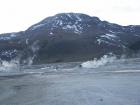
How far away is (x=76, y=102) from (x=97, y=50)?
170414 millimetres

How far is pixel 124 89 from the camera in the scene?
1203 inches

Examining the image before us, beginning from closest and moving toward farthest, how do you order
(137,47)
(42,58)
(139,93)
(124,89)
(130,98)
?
(130,98) < (139,93) < (124,89) < (137,47) < (42,58)

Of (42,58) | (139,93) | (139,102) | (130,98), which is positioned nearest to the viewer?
(139,102)

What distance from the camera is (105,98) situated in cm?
2584

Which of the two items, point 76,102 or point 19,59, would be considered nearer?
point 76,102

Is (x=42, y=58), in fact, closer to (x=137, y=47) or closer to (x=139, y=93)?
(x=137, y=47)

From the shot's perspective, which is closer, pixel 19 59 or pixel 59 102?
pixel 59 102

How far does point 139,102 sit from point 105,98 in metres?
3.09

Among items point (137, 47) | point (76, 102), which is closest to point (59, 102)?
point (76, 102)

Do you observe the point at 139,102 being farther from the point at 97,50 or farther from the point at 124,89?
the point at 97,50

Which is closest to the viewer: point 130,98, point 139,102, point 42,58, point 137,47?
point 139,102

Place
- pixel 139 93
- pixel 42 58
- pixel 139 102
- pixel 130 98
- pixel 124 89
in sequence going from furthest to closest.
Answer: pixel 42 58
pixel 124 89
pixel 139 93
pixel 130 98
pixel 139 102

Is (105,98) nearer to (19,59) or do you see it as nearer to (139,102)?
(139,102)

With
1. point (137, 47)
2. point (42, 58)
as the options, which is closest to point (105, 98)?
point (137, 47)
